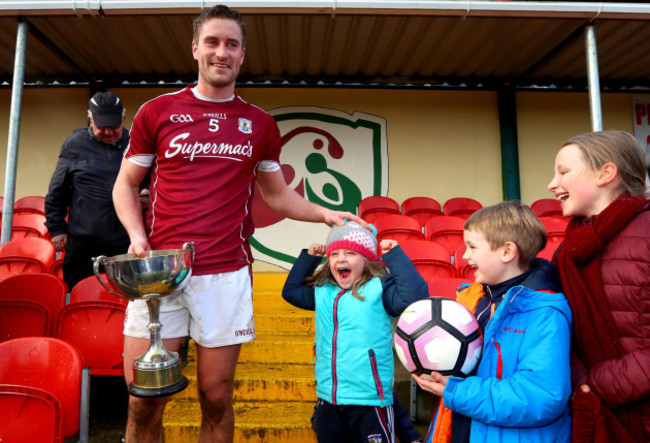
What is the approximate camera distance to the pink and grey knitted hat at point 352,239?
86.1 inches

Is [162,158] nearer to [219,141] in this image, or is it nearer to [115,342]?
[219,141]

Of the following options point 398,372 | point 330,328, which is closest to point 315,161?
point 398,372

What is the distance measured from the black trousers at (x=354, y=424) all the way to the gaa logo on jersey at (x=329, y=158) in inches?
225

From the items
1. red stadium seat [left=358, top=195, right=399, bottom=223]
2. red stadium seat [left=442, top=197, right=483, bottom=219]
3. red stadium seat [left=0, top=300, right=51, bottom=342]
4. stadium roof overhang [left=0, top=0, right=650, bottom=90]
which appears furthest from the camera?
red stadium seat [left=442, top=197, right=483, bottom=219]

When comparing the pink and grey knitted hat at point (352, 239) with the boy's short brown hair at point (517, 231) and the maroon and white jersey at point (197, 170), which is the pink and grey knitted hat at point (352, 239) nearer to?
the maroon and white jersey at point (197, 170)

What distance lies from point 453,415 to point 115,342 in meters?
2.21

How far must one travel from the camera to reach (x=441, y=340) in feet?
4.77

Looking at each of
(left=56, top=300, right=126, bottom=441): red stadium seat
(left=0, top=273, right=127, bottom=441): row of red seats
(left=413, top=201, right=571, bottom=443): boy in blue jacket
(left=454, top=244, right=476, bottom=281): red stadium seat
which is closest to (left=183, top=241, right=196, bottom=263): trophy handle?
(left=413, top=201, right=571, bottom=443): boy in blue jacket

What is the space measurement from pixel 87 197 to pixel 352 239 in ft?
7.58

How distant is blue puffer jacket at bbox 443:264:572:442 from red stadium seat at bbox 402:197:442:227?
19.0 feet

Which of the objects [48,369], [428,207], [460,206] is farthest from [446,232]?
[48,369]

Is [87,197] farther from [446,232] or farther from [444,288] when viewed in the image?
[446,232]

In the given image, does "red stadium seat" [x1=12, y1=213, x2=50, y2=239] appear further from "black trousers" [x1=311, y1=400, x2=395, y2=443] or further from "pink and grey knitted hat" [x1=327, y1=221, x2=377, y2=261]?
"black trousers" [x1=311, y1=400, x2=395, y2=443]

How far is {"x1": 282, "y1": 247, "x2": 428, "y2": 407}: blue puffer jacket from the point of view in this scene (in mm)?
2041
